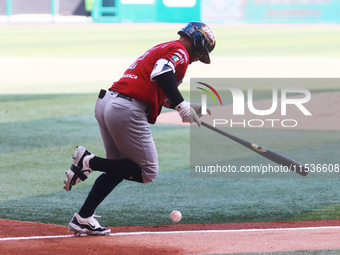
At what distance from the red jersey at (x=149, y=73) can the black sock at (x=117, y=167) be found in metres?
0.48

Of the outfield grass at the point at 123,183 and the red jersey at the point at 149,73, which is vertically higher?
the red jersey at the point at 149,73

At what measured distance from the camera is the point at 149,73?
4.04 metres

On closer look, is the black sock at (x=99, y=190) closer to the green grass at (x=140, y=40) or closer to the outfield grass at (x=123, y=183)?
the outfield grass at (x=123, y=183)

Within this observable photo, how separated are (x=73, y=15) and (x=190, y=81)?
25.9 meters

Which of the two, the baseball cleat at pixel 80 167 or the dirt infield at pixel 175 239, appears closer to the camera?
the dirt infield at pixel 175 239

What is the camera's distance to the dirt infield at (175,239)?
4.00 m

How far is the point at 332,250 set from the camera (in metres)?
4.02

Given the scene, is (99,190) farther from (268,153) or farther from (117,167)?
(268,153)

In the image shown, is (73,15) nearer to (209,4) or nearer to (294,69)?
(209,4)

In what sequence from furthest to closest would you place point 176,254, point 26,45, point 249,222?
point 26,45 < point 249,222 < point 176,254

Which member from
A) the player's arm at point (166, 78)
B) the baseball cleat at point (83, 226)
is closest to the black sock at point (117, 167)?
the baseball cleat at point (83, 226)

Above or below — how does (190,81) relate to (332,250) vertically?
below

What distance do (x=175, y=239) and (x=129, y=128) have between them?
101 cm

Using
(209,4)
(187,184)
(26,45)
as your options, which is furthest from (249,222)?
(209,4)
